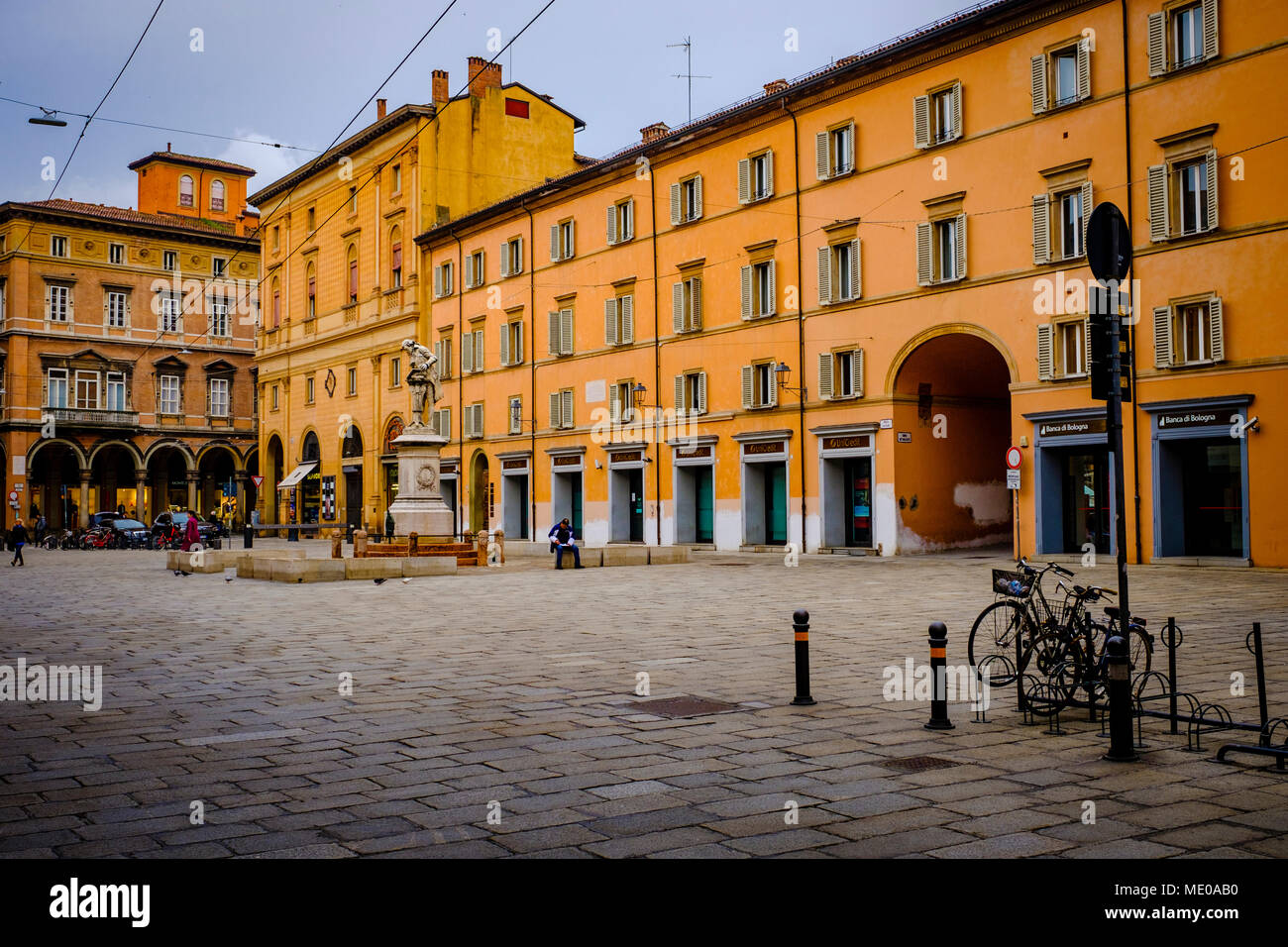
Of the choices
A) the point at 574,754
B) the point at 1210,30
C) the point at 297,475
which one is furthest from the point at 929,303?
the point at 297,475

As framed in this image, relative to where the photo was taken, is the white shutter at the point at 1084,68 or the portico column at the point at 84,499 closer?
the white shutter at the point at 1084,68

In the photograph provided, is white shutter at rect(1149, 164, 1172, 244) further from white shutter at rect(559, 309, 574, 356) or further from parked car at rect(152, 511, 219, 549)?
parked car at rect(152, 511, 219, 549)

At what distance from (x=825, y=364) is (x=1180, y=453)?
1077 cm

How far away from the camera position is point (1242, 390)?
24.9 m

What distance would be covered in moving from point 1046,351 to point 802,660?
2145 cm

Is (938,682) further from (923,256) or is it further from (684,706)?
(923,256)

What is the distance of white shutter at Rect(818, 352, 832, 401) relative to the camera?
34.3 m

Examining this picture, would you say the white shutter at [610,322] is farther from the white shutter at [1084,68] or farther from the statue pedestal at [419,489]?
the white shutter at [1084,68]

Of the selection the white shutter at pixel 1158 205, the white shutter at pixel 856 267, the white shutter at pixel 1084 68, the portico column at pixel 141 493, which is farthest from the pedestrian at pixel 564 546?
the portico column at pixel 141 493

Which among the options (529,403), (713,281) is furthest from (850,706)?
(529,403)

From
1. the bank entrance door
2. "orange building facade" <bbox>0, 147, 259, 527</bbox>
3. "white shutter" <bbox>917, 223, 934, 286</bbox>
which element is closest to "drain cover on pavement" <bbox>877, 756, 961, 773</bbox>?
the bank entrance door

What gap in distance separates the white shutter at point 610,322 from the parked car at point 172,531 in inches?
664

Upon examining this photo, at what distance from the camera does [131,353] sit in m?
69.1

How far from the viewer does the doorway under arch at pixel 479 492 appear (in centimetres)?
5100
